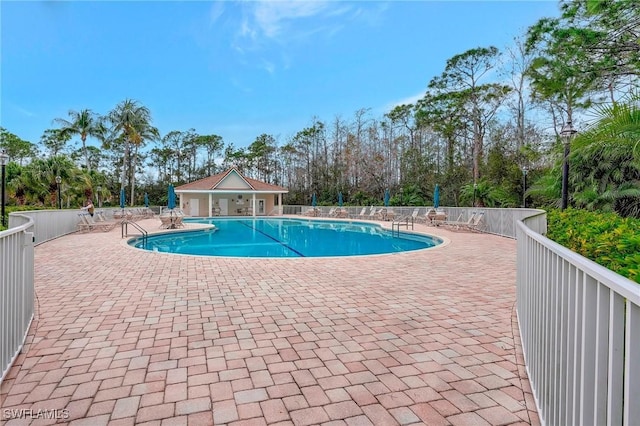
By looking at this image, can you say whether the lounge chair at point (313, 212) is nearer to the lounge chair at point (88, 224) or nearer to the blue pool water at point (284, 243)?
the blue pool water at point (284, 243)

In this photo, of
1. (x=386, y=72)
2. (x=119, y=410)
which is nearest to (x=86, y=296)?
(x=119, y=410)

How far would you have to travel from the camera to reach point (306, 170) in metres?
36.8

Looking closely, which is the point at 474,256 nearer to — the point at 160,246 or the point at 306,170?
the point at 160,246

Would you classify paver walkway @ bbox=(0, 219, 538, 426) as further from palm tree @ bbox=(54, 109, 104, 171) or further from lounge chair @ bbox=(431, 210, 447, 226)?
palm tree @ bbox=(54, 109, 104, 171)

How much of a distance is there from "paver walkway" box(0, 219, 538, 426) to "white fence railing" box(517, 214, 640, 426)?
1.46 ft

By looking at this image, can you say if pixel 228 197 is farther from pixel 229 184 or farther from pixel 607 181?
pixel 607 181

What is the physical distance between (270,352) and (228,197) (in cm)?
2769

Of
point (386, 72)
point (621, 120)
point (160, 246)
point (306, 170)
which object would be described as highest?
point (386, 72)

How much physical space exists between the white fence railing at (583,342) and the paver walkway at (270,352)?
1.46ft

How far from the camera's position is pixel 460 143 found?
26.9 m

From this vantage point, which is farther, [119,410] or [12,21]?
[12,21]

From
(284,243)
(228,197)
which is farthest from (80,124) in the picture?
(284,243)

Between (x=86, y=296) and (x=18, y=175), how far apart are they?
1958 centimetres

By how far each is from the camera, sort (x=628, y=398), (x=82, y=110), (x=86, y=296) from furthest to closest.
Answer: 1. (x=82, y=110)
2. (x=86, y=296)
3. (x=628, y=398)
